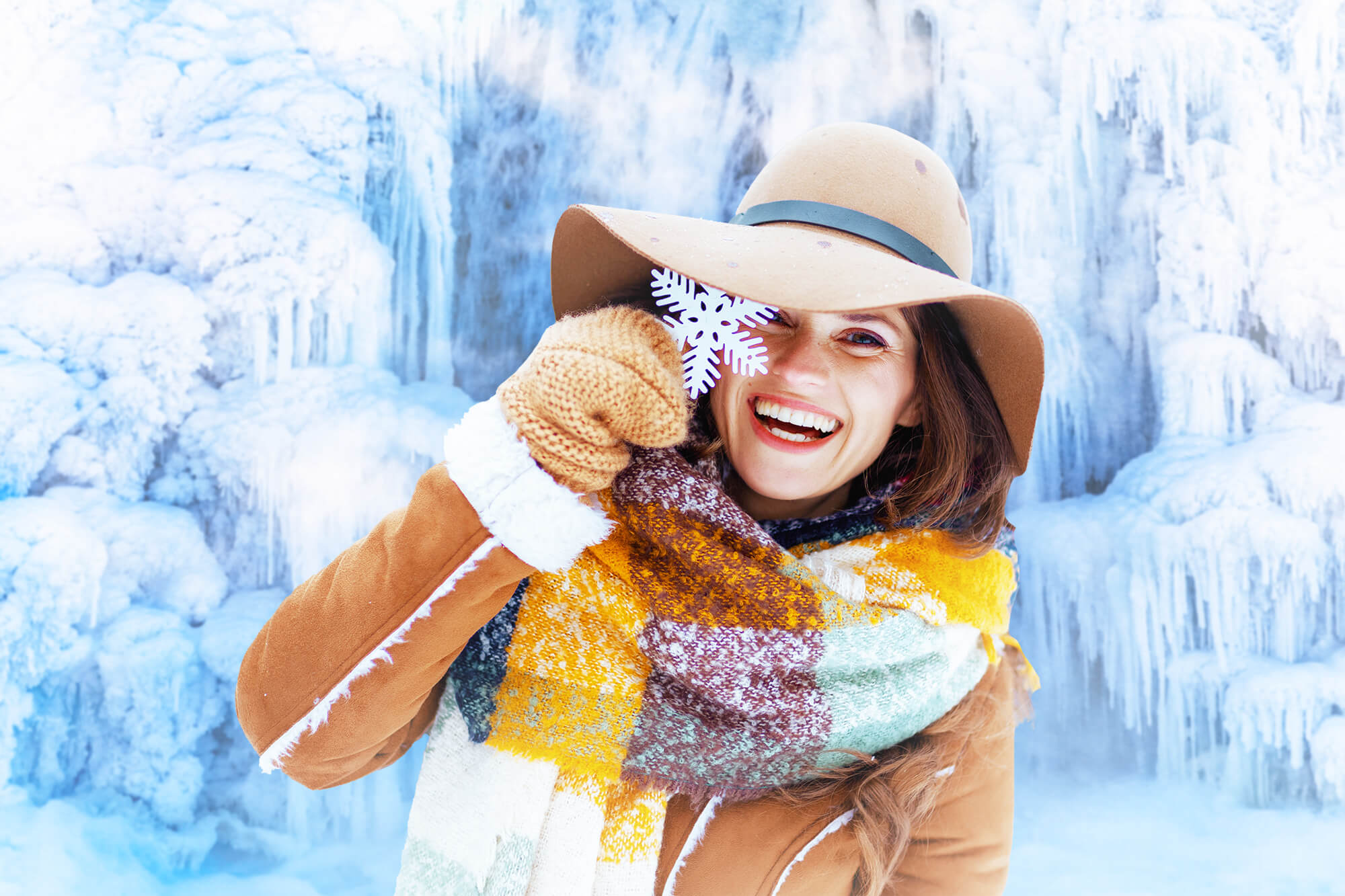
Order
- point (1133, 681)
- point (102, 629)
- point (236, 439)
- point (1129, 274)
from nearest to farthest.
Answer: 1. point (102, 629)
2. point (236, 439)
3. point (1133, 681)
4. point (1129, 274)

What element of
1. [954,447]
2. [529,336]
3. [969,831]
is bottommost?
[969,831]

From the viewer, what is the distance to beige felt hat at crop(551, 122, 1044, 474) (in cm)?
64

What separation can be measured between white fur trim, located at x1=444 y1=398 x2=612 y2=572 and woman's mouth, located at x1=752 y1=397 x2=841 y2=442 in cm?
29

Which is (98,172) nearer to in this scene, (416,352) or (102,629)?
(416,352)

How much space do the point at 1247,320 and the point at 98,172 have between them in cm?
248

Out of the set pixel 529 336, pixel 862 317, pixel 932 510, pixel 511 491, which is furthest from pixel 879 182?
pixel 529 336

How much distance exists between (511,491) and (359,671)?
194 millimetres

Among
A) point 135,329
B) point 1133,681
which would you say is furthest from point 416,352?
point 1133,681

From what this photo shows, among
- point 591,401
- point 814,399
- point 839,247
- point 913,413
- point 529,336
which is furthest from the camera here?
point 529,336

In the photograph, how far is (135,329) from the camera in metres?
1.65

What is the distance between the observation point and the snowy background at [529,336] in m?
1.60

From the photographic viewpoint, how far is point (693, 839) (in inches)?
33.0

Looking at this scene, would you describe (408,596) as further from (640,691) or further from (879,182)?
(879,182)

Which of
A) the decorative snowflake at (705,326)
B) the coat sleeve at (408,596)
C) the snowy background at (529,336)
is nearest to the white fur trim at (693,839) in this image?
the coat sleeve at (408,596)
